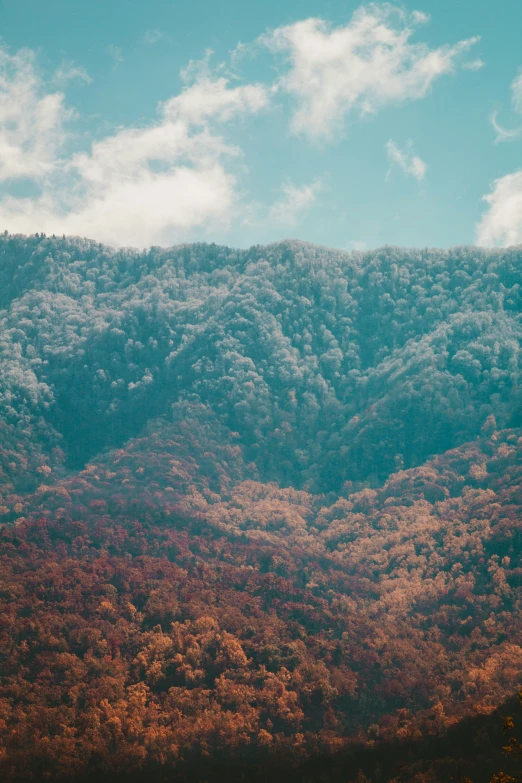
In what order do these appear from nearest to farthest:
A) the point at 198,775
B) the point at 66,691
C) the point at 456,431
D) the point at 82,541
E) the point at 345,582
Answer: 1. the point at 198,775
2. the point at 66,691
3. the point at 82,541
4. the point at 345,582
5. the point at 456,431

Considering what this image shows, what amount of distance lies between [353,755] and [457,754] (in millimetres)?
11788

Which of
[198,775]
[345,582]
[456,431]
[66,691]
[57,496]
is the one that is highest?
[456,431]

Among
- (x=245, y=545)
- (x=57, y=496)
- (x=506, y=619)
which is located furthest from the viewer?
(x=57, y=496)

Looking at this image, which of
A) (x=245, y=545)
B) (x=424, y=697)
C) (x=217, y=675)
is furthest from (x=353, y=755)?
(x=245, y=545)

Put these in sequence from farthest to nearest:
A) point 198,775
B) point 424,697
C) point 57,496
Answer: point 57,496 < point 424,697 < point 198,775

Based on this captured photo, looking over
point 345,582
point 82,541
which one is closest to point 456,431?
point 345,582

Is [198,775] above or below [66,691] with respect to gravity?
below

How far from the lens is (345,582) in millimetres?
143000

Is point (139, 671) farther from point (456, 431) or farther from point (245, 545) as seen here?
point (456, 431)

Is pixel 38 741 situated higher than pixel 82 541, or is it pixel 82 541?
pixel 82 541

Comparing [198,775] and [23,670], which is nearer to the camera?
[198,775]

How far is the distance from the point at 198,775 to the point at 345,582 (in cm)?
7325

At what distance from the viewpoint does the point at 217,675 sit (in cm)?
9475

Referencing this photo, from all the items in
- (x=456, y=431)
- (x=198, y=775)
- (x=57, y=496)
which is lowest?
(x=198, y=775)
